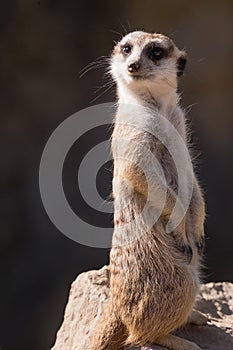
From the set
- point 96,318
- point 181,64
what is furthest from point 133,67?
point 96,318

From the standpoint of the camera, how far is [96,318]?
3.26 meters

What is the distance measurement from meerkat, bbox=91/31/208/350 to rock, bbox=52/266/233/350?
174 mm

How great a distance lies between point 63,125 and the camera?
253 inches

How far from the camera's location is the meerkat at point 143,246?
297 cm

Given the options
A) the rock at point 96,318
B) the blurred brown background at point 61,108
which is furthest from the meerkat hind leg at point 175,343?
the blurred brown background at point 61,108

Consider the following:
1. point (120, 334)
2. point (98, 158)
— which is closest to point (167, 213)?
point (120, 334)

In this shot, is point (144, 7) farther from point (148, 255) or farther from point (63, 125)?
point (148, 255)

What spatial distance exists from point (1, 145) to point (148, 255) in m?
3.68

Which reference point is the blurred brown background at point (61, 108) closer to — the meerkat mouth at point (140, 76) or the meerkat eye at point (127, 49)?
the meerkat eye at point (127, 49)

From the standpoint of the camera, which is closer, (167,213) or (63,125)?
(167,213)

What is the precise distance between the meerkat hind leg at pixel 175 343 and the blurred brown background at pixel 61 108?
3.27 meters

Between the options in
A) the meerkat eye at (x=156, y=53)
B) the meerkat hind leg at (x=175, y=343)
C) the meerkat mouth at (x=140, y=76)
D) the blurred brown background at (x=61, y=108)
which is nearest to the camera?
the meerkat hind leg at (x=175, y=343)

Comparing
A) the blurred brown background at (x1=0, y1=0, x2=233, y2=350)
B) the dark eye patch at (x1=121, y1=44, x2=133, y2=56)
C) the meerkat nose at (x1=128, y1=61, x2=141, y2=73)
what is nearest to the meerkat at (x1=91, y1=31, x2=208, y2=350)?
the meerkat nose at (x1=128, y1=61, x2=141, y2=73)

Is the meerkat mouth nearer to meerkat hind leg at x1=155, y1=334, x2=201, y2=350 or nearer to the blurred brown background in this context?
meerkat hind leg at x1=155, y1=334, x2=201, y2=350
